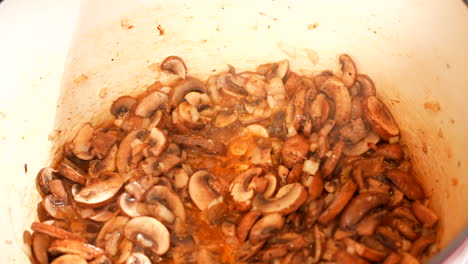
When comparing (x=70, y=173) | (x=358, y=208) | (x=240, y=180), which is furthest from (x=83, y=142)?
(x=358, y=208)

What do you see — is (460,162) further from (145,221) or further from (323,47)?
(145,221)

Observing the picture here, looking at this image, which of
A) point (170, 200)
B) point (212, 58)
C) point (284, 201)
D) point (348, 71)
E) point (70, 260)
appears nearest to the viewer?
point (70, 260)

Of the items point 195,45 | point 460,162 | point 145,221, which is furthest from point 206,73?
point 460,162

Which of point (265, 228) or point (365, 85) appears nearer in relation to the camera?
point (265, 228)

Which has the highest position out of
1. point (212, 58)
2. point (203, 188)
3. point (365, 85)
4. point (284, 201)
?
point (365, 85)

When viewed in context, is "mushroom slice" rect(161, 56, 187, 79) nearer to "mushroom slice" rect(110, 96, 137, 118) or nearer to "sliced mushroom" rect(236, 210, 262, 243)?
"mushroom slice" rect(110, 96, 137, 118)

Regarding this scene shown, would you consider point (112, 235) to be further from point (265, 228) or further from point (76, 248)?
point (265, 228)

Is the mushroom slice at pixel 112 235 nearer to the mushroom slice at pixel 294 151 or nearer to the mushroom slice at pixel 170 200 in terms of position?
the mushroom slice at pixel 170 200
